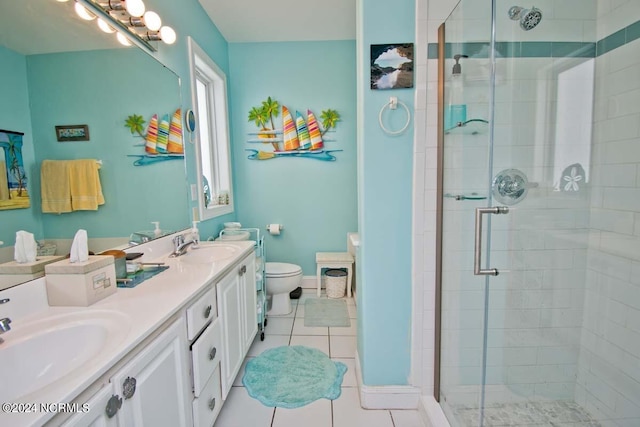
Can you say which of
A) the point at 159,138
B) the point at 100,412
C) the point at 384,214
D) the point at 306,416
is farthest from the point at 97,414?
the point at 159,138

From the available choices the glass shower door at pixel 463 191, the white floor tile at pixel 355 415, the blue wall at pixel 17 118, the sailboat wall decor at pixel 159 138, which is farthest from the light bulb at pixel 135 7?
the white floor tile at pixel 355 415

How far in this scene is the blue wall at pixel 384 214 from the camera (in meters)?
1.39

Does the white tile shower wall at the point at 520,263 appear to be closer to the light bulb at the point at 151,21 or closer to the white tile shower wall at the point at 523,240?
the white tile shower wall at the point at 523,240

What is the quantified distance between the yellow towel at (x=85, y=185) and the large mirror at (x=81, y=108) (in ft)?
0.08

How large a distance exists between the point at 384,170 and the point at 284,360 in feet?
4.89

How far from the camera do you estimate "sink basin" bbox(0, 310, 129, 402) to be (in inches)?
28.9

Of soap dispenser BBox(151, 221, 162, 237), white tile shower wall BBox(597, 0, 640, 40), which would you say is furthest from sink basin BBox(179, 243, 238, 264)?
white tile shower wall BBox(597, 0, 640, 40)

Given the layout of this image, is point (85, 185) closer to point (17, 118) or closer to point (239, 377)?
point (17, 118)

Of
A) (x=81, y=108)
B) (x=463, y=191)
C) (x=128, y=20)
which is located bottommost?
(x=463, y=191)

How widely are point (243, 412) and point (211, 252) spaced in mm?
991

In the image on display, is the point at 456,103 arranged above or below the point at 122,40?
below

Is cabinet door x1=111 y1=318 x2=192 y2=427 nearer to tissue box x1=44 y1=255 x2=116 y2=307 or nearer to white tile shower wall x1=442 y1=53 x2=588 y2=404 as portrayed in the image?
tissue box x1=44 y1=255 x2=116 y2=307

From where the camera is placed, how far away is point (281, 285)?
8.50 feet

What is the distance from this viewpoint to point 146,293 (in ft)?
3.61
